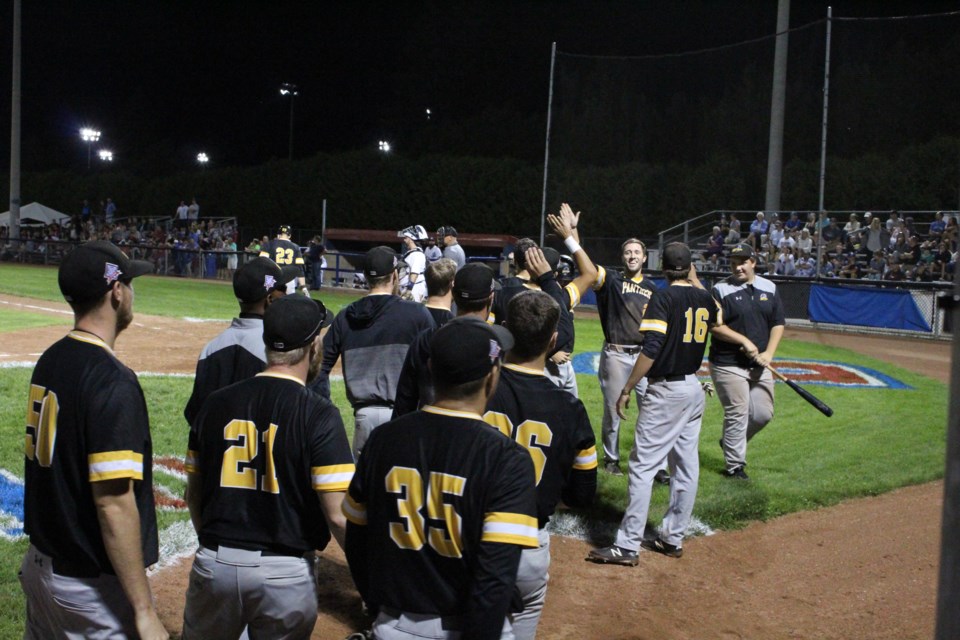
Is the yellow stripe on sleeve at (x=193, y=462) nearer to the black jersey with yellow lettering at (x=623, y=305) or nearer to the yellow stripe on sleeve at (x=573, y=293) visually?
the yellow stripe on sleeve at (x=573, y=293)

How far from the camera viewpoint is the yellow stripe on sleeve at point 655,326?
6.41 meters

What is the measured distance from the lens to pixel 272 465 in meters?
3.33

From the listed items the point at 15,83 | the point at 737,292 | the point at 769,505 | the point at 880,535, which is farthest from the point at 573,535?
the point at 15,83

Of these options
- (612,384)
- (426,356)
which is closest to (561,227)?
(426,356)

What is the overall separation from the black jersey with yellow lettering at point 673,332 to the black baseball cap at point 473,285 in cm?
183

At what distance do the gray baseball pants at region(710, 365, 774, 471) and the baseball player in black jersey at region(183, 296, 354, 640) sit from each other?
226 inches

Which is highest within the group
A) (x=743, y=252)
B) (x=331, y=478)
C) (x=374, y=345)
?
(x=743, y=252)

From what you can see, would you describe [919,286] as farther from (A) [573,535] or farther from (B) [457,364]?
(B) [457,364]

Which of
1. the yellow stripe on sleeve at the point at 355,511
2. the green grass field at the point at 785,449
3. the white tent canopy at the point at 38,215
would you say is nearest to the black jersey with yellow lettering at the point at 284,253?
the green grass field at the point at 785,449

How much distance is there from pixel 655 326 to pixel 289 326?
11.7 feet

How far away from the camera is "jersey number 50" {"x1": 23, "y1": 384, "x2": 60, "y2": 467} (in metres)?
3.07

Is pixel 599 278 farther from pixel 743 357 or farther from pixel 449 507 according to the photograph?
pixel 449 507

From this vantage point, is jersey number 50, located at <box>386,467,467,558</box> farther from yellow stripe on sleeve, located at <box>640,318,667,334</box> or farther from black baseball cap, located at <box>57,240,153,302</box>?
yellow stripe on sleeve, located at <box>640,318,667,334</box>

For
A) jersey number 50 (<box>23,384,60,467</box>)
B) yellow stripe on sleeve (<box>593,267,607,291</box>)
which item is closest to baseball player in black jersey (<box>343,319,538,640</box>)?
jersey number 50 (<box>23,384,60,467</box>)
